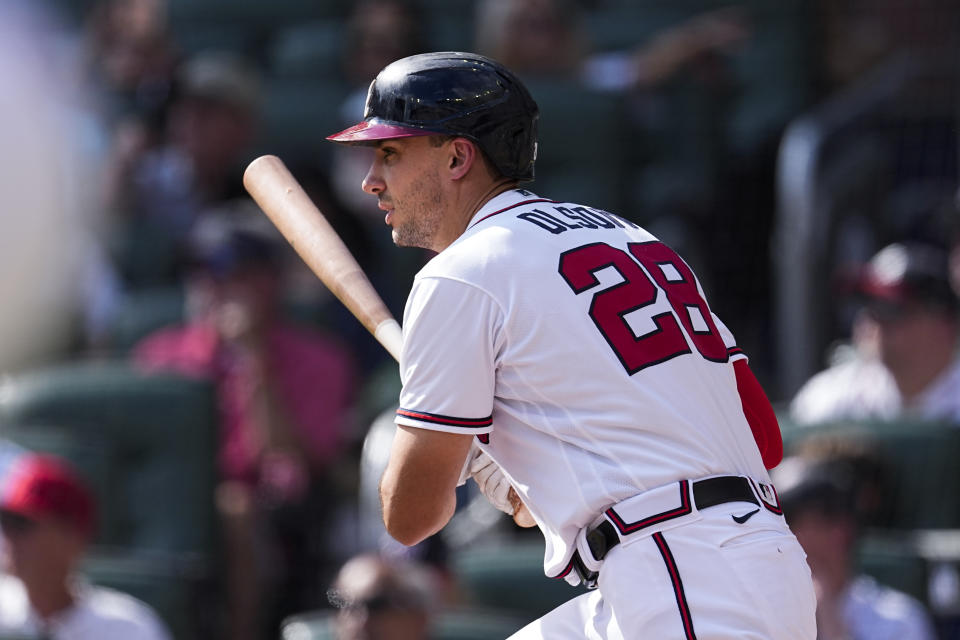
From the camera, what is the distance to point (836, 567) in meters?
3.96

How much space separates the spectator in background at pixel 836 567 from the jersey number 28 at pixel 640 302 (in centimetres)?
174

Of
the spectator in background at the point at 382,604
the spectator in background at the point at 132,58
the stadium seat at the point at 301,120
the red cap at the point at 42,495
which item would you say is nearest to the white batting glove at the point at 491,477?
the spectator in background at the point at 382,604

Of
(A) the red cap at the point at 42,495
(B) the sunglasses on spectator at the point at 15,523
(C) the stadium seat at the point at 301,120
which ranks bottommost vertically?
(B) the sunglasses on spectator at the point at 15,523

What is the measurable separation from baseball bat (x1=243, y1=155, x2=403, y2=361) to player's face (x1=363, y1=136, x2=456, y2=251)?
0.87 ft

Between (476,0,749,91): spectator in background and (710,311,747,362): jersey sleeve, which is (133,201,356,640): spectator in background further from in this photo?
(710,311,747,362): jersey sleeve

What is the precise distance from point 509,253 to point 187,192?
4.45m

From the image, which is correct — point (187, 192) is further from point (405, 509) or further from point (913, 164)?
point (405, 509)

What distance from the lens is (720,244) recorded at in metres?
6.29

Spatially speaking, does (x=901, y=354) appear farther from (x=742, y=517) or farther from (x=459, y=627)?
(x=742, y=517)

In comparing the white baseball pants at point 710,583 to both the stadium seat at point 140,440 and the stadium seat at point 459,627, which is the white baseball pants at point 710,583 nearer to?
the stadium seat at point 459,627

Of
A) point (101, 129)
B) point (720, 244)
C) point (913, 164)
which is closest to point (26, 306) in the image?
point (101, 129)

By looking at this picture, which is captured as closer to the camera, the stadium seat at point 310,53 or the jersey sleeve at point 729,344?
the jersey sleeve at point 729,344

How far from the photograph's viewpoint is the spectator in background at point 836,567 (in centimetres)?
394

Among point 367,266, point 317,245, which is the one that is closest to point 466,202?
point 317,245
